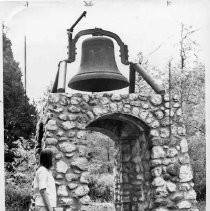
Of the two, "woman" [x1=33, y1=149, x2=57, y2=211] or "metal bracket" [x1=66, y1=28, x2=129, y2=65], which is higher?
"metal bracket" [x1=66, y1=28, x2=129, y2=65]

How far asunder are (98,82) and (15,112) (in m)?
3.74

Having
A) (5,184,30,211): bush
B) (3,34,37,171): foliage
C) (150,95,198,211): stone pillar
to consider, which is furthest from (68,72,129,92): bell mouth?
(5,184,30,211): bush

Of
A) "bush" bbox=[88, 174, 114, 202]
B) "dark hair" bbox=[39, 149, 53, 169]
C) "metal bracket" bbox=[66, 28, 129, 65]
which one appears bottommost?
"bush" bbox=[88, 174, 114, 202]

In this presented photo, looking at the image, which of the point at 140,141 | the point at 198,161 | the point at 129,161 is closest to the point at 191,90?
the point at 198,161

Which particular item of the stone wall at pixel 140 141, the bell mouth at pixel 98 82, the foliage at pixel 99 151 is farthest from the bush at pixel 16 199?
the foliage at pixel 99 151

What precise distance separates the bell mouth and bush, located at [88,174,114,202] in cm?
648

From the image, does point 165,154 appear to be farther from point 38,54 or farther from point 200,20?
point 38,54

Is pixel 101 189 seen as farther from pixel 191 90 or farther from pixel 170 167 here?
pixel 170 167

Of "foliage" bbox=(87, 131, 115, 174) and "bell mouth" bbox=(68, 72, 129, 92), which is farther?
"foliage" bbox=(87, 131, 115, 174)

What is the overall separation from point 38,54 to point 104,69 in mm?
1233

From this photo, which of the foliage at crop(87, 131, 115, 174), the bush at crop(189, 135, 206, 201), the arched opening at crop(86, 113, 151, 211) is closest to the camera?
the arched opening at crop(86, 113, 151, 211)

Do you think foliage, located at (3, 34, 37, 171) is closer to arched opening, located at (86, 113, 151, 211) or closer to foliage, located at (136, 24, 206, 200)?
arched opening, located at (86, 113, 151, 211)

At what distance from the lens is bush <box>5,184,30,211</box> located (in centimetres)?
→ 845

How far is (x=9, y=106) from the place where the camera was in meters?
8.87
